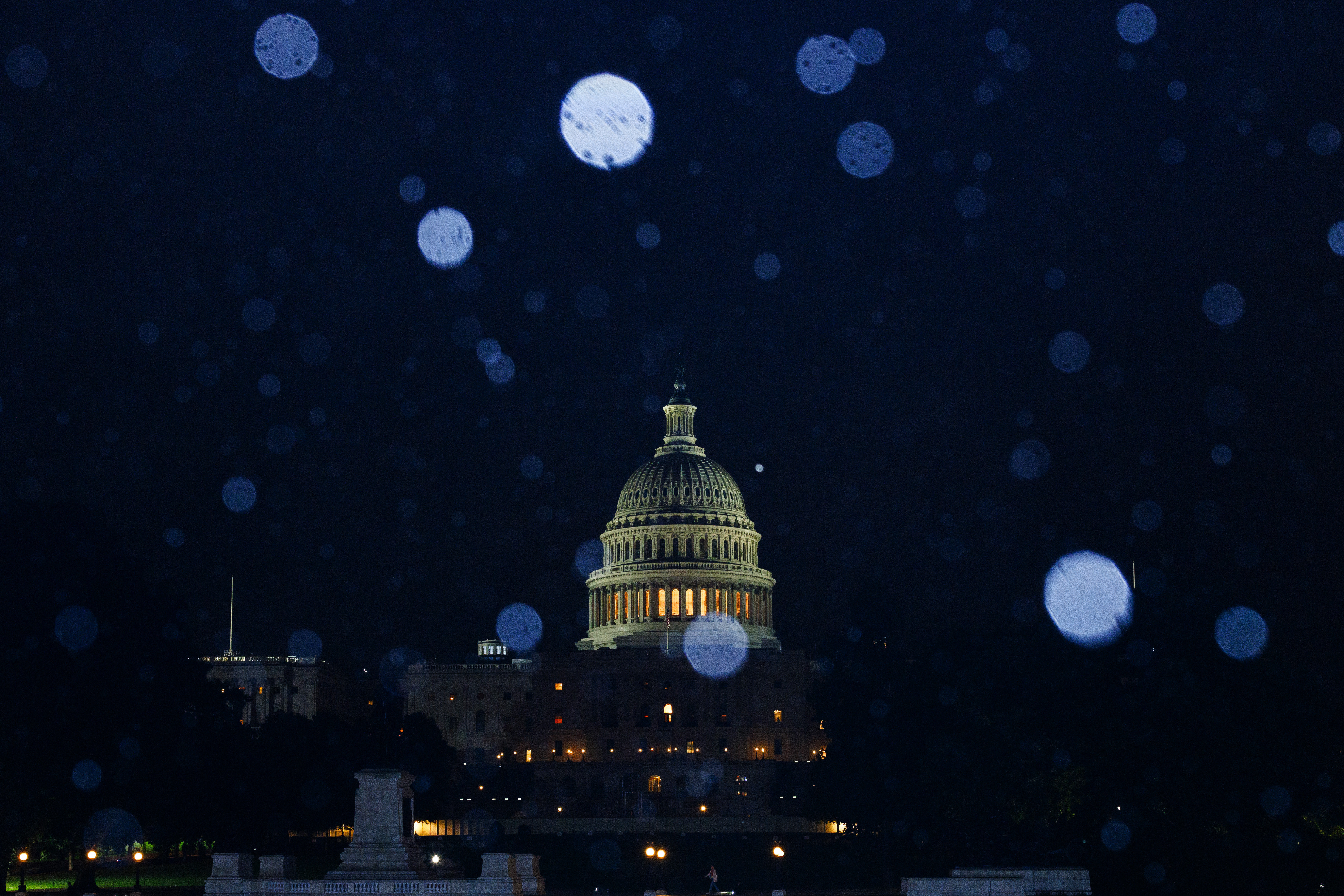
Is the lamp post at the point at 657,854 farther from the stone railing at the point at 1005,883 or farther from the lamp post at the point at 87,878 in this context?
the stone railing at the point at 1005,883

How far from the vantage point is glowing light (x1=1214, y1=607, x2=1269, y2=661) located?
61812 mm

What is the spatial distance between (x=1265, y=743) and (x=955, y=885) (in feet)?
55.8

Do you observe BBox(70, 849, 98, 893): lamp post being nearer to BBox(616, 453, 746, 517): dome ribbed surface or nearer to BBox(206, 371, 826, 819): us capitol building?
BBox(206, 371, 826, 819): us capitol building

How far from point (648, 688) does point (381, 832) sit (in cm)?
11125

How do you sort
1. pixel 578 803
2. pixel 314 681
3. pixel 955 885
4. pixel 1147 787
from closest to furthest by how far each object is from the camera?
pixel 955 885
pixel 1147 787
pixel 578 803
pixel 314 681

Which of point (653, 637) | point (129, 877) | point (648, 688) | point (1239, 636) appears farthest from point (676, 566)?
point (1239, 636)

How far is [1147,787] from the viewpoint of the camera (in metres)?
59.0

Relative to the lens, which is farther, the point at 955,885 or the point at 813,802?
the point at 813,802

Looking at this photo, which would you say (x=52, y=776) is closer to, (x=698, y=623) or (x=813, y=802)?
(x=813, y=802)

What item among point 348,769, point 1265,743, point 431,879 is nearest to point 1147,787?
point 1265,743

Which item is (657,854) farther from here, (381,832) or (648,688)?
(648,688)

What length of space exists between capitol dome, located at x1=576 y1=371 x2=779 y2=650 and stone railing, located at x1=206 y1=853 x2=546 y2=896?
120 m

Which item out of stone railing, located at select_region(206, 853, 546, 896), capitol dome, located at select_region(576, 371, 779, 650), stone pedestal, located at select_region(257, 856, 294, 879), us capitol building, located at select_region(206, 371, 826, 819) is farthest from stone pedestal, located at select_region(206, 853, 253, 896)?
capitol dome, located at select_region(576, 371, 779, 650)

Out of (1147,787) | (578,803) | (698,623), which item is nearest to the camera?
(1147,787)
